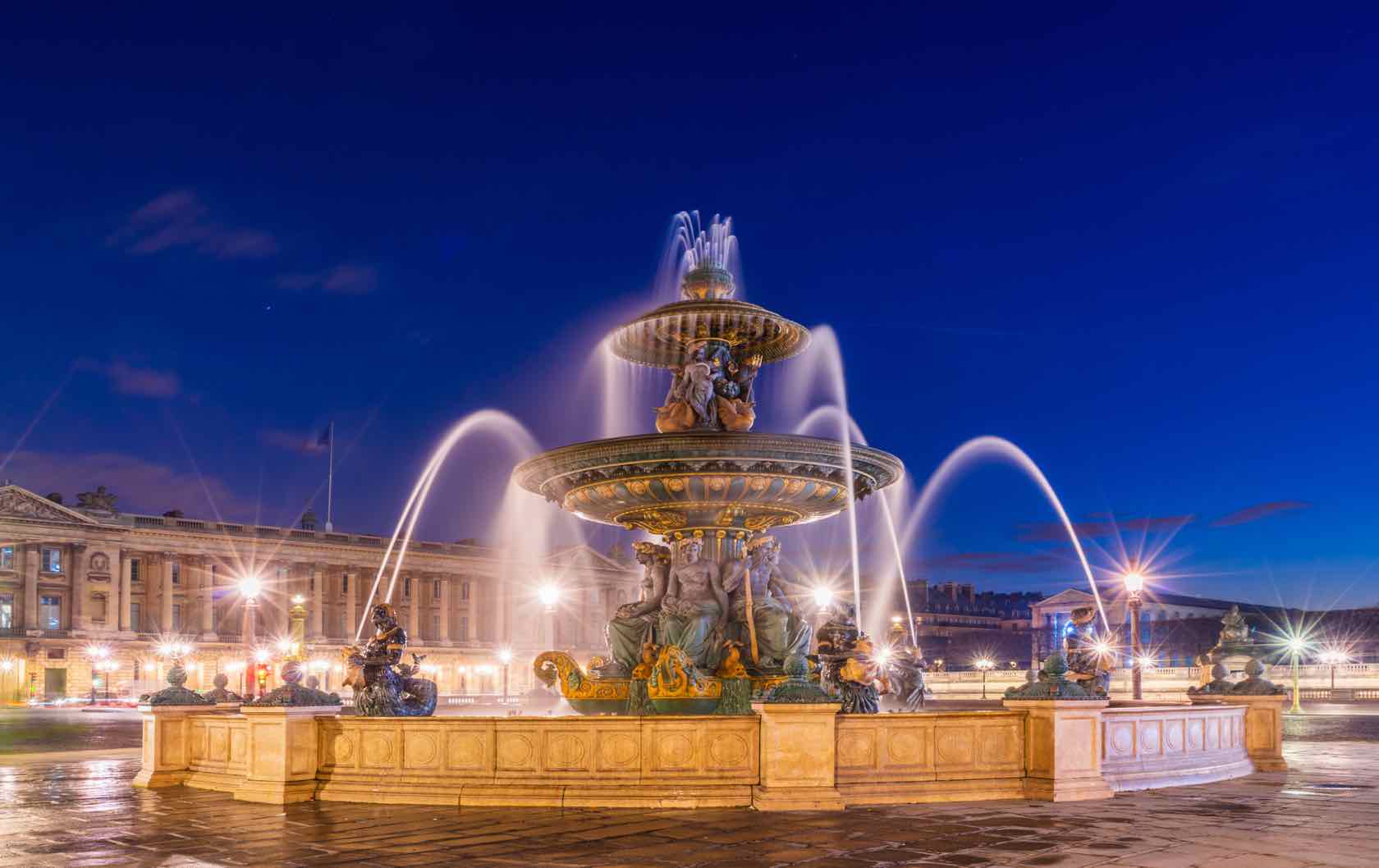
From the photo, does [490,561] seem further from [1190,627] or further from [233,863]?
[233,863]

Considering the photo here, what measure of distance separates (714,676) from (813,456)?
2.82 metres

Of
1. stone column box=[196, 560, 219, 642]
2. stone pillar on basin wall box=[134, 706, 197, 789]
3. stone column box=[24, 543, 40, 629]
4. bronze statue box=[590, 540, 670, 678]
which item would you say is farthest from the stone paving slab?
stone column box=[196, 560, 219, 642]

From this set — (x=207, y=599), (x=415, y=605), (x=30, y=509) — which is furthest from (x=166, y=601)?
(x=415, y=605)

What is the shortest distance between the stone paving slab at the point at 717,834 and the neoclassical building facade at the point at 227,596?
68.2m

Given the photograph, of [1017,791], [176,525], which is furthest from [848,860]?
[176,525]

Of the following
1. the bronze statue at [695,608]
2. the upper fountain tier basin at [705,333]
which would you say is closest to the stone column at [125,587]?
the upper fountain tier basin at [705,333]

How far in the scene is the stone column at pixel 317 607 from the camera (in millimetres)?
100438

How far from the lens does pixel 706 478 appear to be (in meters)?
15.3

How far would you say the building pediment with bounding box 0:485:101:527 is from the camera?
290 feet

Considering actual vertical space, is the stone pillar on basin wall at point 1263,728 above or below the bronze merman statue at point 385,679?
below

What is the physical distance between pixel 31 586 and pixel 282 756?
8673cm

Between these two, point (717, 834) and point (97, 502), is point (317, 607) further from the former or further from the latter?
point (717, 834)

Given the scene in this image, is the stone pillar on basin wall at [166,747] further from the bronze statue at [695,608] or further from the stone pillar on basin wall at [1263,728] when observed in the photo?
the stone pillar on basin wall at [1263,728]

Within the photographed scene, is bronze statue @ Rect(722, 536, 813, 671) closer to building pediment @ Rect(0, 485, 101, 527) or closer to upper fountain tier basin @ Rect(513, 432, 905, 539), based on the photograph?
upper fountain tier basin @ Rect(513, 432, 905, 539)
